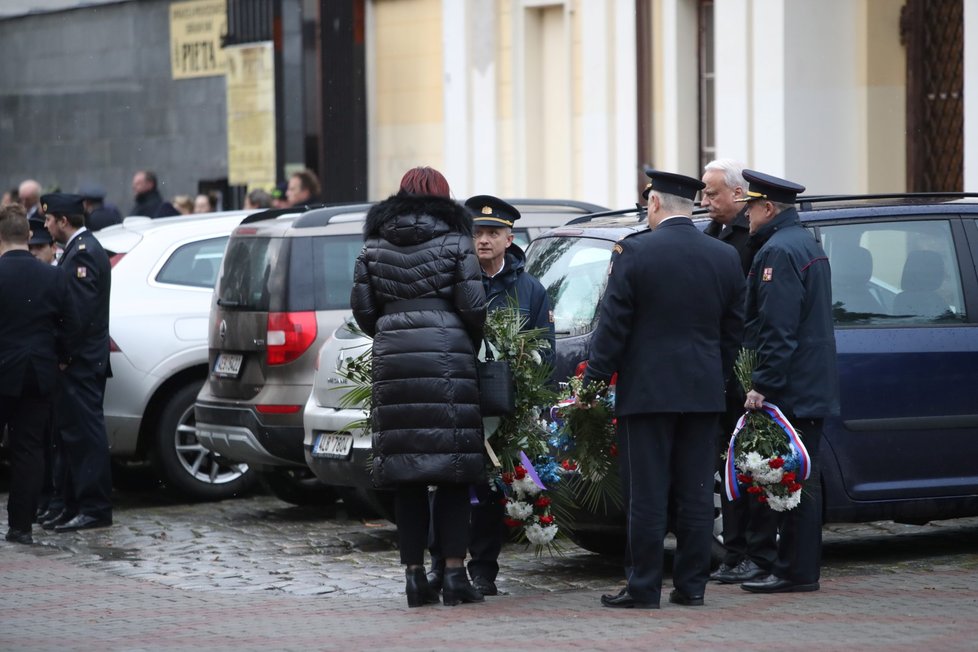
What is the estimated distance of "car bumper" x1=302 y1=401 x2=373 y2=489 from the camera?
9.51 m

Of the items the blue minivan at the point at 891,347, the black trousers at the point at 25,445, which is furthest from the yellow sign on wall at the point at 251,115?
the blue minivan at the point at 891,347

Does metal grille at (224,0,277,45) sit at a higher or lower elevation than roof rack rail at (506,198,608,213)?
higher

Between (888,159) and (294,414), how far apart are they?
24.3ft

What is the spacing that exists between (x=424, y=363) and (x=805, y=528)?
6.26ft

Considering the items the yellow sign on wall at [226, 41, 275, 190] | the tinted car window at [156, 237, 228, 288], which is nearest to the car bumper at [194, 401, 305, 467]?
the tinted car window at [156, 237, 228, 288]

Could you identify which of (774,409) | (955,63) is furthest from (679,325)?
(955,63)

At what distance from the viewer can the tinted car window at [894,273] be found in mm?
8680

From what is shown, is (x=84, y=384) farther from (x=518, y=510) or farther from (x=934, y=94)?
(x=934, y=94)

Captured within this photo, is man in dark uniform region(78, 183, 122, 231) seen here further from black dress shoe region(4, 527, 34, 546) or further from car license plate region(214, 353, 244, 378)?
black dress shoe region(4, 527, 34, 546)

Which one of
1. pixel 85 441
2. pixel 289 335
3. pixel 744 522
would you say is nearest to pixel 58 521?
pixel 85 441

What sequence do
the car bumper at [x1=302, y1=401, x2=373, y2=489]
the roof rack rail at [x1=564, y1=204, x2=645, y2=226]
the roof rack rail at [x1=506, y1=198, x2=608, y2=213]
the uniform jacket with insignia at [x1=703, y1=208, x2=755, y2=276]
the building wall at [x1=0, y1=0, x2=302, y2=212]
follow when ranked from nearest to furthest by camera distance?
1. the uniform jacket with insignia at [x1=703, y1=208, x2=755, y2=276]
2. the roof rack rail at [x1=564, y1=204, x2=645, y2=226]
3. the car bumper at [x1=302, y1=401, x2=373, y2=489]
4. the roof rack rail at [x1=506, y1=198, x2=608, y2=213]
5. the building wall at [x1=0, y1=0, x2=302, y2=212]

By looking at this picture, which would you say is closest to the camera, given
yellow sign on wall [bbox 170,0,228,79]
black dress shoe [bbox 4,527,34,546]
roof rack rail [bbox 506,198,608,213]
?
black dress shoe [bbox 4,527,34,546]

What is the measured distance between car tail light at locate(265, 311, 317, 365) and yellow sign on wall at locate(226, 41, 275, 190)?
13.1m

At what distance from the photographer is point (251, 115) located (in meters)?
24.6
